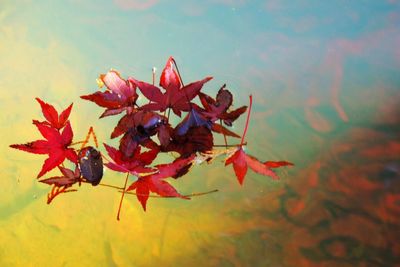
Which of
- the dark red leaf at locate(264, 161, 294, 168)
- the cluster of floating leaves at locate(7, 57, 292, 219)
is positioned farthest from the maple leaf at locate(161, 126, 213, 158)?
the dark red leaf at locate(264, 161, 294, 168)

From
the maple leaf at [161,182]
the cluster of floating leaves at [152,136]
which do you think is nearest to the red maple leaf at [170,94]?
the cluster of floating leaves at [152,136]

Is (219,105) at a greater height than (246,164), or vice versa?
(219,105)

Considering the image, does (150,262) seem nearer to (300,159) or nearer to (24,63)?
(300,159)

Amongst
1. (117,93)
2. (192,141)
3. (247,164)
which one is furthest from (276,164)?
(117,93)

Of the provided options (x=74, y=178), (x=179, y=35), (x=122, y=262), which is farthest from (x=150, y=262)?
(x=179, y=35)

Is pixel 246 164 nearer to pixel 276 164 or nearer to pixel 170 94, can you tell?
pixel 276 164

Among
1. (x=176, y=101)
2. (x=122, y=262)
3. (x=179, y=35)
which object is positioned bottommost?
(x=122, y=262)

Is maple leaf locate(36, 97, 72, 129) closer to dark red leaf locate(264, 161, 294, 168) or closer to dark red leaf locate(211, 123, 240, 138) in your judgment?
dark red leaf locate(211, 123, 240, 138)
